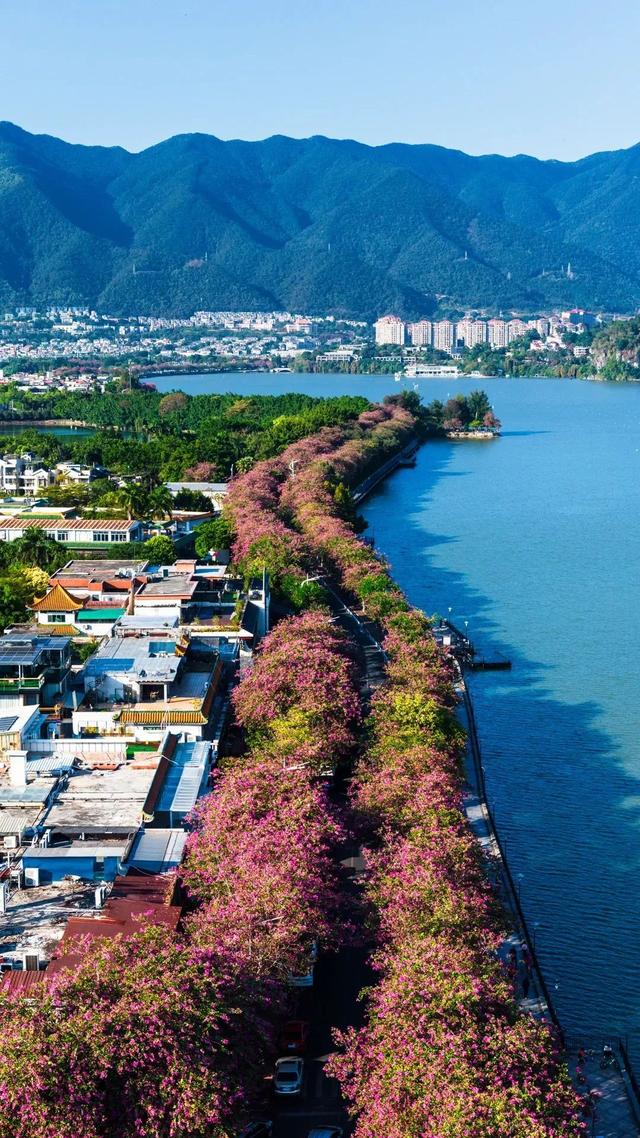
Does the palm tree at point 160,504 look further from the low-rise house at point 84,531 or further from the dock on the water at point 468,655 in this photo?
the dock on the water at point 468,655

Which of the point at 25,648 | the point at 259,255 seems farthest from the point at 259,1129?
the point at 259,255

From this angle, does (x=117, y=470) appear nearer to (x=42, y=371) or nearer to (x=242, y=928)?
(x=242, y=928)

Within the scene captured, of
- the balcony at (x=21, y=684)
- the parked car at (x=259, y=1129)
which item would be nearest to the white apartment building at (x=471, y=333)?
the balcony at (x=21, y=684)

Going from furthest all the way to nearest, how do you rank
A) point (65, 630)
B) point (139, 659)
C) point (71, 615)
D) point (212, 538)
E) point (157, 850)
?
1. point (212, 538)
2. point (71, 615)
3. point (65, 630)
4. point (139, 659)
5. point (157, 850)

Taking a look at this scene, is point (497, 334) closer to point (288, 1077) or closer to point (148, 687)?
point (148, 687)

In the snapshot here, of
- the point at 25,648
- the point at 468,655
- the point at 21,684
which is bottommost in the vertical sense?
the point at 468,655

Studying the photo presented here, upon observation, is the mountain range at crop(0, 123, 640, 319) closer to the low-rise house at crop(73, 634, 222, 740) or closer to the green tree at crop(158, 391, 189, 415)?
the green tree at crop(158, 391, 189, 415)
